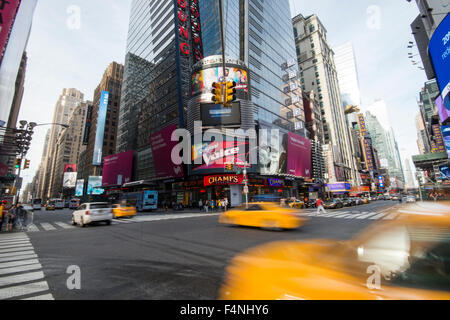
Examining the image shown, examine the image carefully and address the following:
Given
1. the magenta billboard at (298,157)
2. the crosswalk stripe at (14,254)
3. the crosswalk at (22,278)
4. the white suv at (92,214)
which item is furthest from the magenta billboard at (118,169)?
the crosswalk at (22,278)

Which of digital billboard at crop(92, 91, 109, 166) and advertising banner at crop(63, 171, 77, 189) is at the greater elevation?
digital billboard at crop(92, 91, 109, 166)

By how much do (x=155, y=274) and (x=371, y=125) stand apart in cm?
19915

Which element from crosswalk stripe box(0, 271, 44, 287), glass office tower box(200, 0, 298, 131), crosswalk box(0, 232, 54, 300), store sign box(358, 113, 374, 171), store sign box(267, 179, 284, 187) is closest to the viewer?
crosswalk box(0, 232, 54, 300)

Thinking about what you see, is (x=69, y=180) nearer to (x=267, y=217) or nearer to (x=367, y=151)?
(x=267, y=217)

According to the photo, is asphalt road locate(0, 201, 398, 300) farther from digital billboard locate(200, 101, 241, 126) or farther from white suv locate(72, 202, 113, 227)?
digital billboard locate(200, 101, 241, 126)

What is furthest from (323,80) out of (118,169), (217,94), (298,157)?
(217,94)

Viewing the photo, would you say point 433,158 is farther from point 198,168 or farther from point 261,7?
point 261,7

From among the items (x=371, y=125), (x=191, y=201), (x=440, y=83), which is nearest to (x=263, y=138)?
(x=191, y=201)

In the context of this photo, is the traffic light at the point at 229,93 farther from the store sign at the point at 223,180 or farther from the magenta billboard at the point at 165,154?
the magenta billboard at the point at 165,154

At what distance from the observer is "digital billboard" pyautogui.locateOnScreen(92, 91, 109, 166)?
3068 inches

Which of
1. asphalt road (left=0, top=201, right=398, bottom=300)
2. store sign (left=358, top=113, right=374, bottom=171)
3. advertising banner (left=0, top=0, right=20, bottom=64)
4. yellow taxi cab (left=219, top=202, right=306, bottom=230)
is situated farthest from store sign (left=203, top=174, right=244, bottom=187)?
store sign (left=358, top=113, right=374, bottom=171)

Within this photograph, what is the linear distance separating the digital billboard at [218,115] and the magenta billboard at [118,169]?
97.1 ft

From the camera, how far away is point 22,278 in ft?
13.0

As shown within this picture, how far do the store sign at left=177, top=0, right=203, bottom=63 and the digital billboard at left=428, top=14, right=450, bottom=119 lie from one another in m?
40.9
